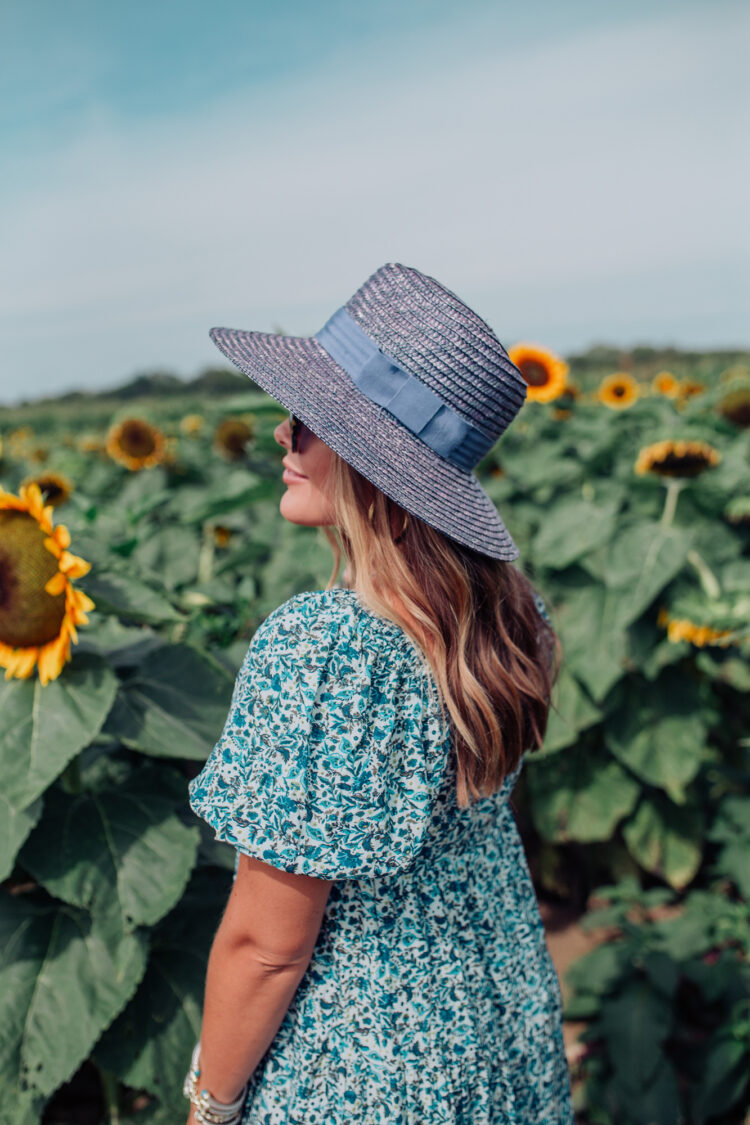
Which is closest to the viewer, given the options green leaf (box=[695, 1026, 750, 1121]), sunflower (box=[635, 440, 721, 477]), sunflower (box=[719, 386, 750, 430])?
green leaf (box=[695, 1026, 750, 1121])

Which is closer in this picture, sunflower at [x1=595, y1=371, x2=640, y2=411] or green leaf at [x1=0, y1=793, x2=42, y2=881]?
green leaf at [x1=0, y1=793, x2=42, y2=881]

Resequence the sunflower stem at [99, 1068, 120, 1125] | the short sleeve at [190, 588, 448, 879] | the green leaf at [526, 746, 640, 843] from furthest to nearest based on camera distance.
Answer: the green leaf at [526, 746, 640, 843]
the sunflower stem at [99, 1068, 120, 1125]
the short sleeve at [190, 588, 448, 879]

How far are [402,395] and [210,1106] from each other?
36.2 inches

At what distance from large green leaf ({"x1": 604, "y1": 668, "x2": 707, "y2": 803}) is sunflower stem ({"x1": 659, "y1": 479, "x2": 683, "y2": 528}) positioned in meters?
0.51

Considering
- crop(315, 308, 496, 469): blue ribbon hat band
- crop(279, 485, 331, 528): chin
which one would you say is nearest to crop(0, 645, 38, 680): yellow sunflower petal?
crop(279, 485, 331, 528): chin

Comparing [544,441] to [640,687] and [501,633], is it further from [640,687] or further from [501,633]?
[501,633]

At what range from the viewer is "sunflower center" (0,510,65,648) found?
142 cm

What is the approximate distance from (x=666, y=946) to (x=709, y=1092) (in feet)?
1.17

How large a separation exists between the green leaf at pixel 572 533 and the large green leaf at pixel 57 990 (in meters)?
1.84

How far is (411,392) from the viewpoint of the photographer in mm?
1143

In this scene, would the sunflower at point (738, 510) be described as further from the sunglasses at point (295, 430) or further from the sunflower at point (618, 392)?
the sunflower at point (618, 392)

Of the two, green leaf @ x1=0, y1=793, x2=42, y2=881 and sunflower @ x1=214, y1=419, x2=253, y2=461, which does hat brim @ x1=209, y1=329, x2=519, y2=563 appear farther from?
sunflower @ x1=214, y1=419, x2=253, y2=461

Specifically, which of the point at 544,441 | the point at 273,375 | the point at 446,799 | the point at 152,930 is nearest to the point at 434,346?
the point at 273,375

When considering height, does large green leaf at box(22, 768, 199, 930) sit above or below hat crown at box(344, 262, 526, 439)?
below
